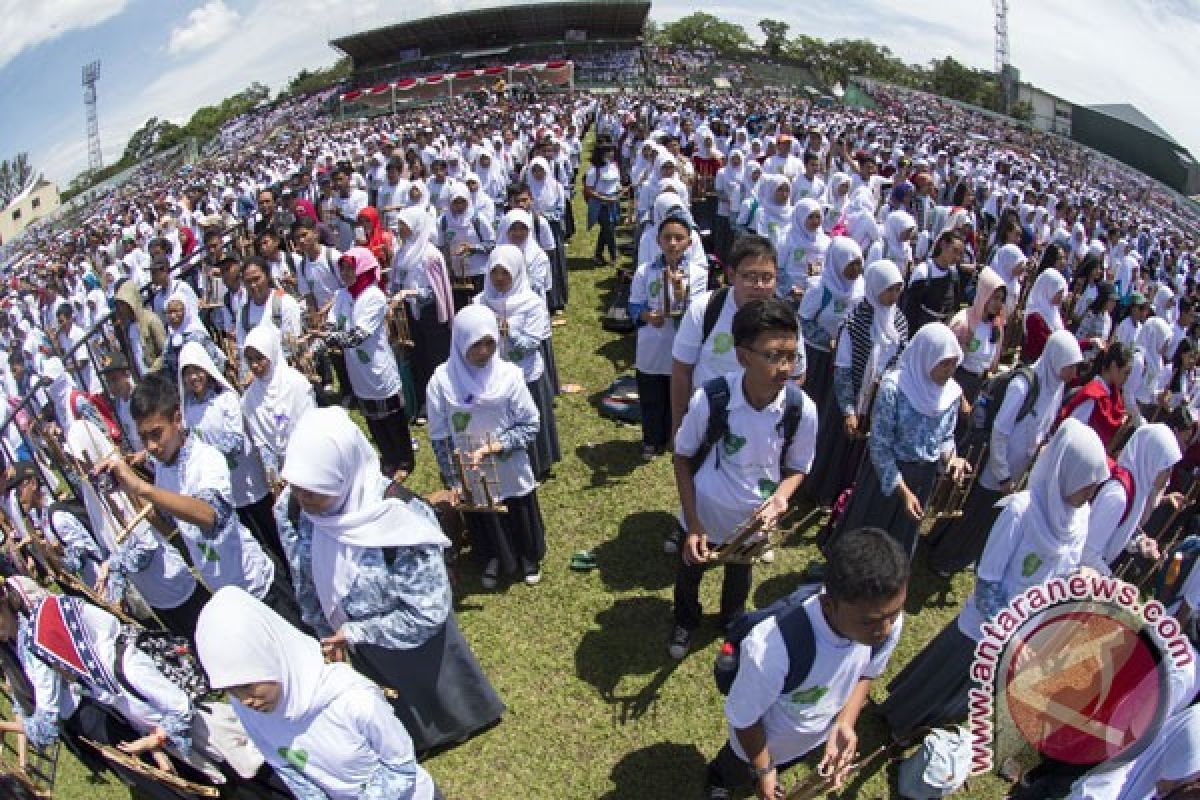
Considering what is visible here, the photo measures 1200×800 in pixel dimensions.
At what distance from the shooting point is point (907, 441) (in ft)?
14.8

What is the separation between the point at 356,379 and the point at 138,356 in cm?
295

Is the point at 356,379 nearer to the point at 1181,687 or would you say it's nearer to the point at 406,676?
the point at 406,676

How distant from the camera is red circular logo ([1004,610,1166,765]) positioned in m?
2.40

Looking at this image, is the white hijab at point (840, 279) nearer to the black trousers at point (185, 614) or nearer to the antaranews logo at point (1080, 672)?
the antaranews logo at point (1080, 672)

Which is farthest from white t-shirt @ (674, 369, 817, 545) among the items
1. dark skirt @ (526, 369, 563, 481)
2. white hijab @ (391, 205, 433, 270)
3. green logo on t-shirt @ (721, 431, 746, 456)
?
white hijab @ (391, 205, 433, 270)

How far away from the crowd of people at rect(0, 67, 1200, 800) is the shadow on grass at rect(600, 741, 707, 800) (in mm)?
318

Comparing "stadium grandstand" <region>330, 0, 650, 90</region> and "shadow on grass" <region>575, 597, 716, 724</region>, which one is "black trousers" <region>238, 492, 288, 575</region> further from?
"stadium grandstand" <region>330, 0, 650, 90</region>

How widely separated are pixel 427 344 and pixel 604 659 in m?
4.25

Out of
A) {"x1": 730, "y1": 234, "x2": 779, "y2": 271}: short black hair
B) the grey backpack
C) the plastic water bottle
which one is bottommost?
the grey backpack

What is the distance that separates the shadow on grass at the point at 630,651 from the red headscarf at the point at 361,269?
3.52 metres

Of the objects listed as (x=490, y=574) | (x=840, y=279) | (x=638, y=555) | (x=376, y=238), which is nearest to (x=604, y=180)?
(x=376, y=238)

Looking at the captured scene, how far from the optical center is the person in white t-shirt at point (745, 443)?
132 inches

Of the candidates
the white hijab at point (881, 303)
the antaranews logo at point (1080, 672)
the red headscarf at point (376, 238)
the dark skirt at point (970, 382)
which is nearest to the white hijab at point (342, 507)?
the antaranews logo at point (1080, 672)

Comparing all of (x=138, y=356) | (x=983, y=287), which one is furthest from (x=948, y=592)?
(x=138, y=356)
